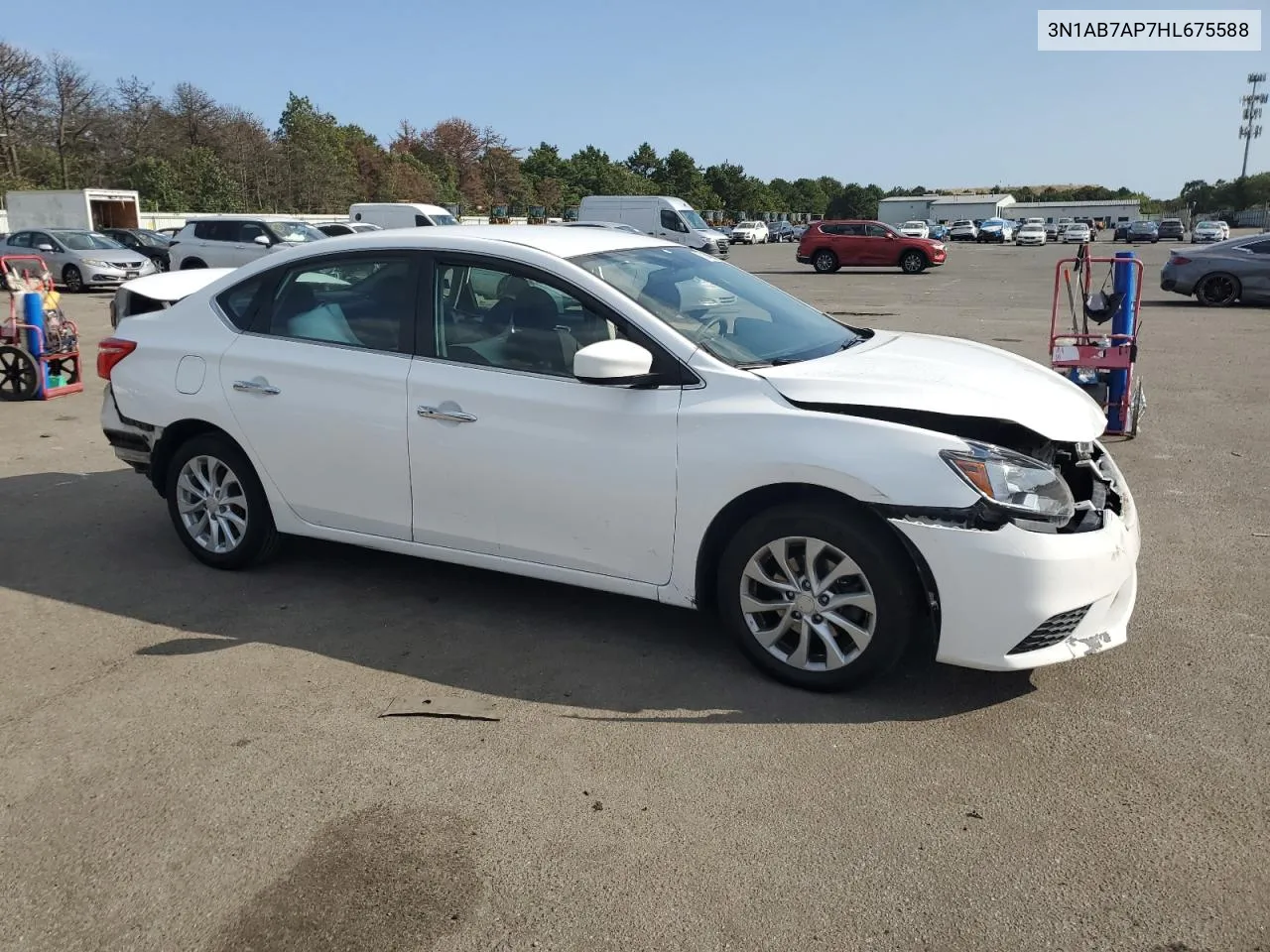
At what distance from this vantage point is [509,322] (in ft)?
14.3

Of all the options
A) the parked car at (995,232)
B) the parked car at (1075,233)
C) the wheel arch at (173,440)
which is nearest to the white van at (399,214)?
the wheel arch at (173,440)

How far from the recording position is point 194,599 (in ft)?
16.0

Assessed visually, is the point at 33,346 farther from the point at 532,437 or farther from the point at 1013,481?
the point at 1013,481

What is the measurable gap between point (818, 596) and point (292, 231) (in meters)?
22.3

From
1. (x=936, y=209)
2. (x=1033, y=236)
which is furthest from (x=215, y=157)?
(x=936, y=209)

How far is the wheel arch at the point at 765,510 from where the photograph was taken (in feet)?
11.6

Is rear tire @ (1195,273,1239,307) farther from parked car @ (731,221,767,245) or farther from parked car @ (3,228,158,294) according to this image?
parked car @ (731,221,767,245)

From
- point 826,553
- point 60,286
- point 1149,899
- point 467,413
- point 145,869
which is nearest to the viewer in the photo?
point 1149,899

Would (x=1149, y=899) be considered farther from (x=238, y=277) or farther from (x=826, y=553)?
(x=238, y=277)

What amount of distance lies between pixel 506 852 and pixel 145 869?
1012 mm

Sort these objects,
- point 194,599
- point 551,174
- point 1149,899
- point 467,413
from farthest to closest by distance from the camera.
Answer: point 551,174, point 194,599, point 467,413, point 1149,899

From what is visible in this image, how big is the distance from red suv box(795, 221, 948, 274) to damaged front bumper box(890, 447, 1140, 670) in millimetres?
31644

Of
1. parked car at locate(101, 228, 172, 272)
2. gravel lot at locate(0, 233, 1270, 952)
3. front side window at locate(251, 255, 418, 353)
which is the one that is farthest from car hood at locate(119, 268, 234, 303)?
parked car at locate(101, 228, 172, 272)

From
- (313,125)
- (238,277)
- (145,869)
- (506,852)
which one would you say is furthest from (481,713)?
(313,125)
